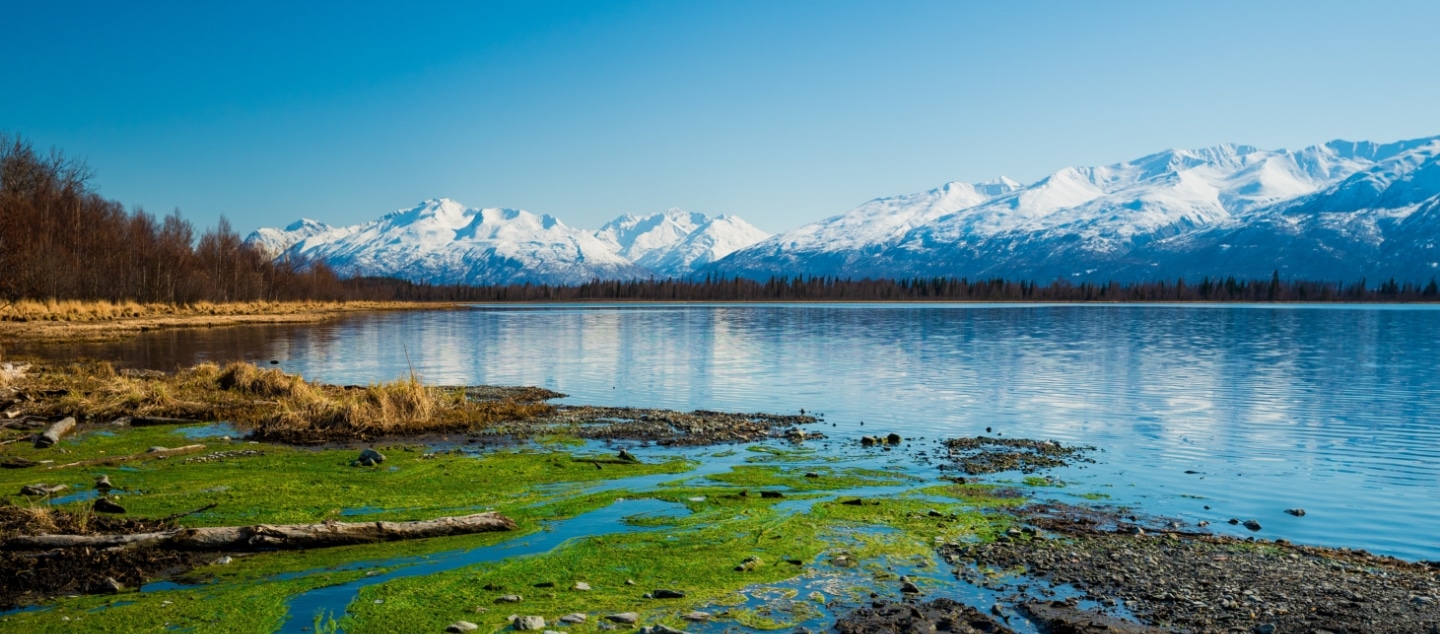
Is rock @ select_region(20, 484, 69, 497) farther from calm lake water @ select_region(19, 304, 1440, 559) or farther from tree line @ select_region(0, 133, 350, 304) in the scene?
tree line @ select_region(0, 133, 350, 304)

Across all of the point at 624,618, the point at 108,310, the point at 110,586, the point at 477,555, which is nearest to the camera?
the point at 624,618

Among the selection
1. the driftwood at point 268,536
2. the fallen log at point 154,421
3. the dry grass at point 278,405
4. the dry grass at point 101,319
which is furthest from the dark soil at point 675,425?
the dry grass at point 101,319

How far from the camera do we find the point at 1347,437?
2502 cm

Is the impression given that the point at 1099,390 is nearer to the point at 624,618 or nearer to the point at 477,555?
the point at 477,555

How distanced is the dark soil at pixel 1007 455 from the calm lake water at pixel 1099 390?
2.37 feet

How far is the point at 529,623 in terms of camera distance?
30.4 ft

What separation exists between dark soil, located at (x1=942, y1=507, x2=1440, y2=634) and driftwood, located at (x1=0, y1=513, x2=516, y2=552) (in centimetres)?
735

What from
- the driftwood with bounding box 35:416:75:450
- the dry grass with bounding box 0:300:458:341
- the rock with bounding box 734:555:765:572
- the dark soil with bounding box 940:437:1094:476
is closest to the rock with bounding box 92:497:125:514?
the driftwood with bounding box 35:416:75:450

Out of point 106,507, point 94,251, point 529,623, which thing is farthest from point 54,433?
point 94,251

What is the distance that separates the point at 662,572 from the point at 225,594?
16.7ft

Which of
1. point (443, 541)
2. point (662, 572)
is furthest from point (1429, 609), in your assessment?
point (443, 541)

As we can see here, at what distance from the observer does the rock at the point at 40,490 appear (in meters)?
13.9

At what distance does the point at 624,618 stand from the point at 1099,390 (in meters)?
31.5

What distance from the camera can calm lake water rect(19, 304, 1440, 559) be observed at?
57.7ft
